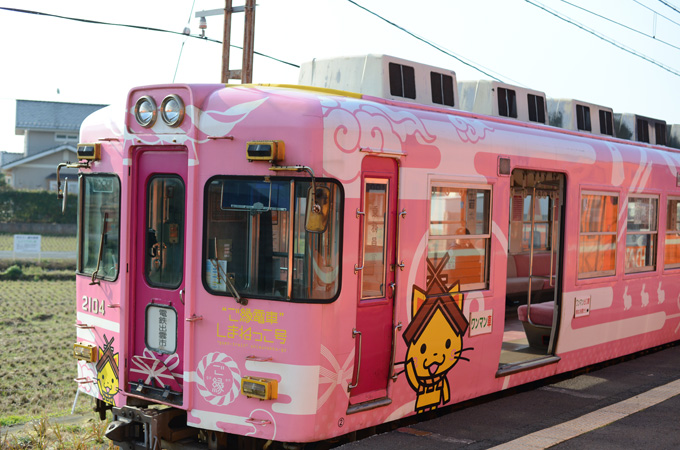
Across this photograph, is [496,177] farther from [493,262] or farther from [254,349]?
[254,349]

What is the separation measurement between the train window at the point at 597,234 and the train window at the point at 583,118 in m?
0.98

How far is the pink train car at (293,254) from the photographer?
5.68m

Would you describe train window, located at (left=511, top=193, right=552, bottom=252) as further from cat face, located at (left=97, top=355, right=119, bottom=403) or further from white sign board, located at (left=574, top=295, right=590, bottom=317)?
cat face, located at (left=97, top=355, right=119, bottom=403)

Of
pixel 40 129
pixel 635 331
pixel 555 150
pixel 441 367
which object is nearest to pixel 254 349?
pixel 441 367

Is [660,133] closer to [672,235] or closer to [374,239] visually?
[672,235]

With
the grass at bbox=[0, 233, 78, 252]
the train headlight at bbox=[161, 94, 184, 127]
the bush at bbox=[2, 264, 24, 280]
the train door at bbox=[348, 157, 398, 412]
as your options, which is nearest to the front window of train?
the train door at bbox=[348, 157, 398, 412]

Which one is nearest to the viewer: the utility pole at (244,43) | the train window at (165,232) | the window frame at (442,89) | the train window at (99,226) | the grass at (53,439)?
the train window at (165,232)

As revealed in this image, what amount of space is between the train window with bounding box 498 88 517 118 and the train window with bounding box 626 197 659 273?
215 centimetres

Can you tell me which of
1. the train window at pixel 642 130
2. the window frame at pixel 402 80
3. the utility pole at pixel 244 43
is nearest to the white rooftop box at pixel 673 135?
the train window at pixel 642 130

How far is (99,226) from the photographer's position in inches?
263

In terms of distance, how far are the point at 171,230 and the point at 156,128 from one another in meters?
0.80

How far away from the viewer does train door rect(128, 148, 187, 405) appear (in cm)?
611

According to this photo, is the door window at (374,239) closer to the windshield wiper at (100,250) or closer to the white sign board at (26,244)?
the windshield wiper at (100,250)

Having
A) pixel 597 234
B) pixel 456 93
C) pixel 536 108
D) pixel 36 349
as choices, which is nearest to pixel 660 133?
pixel 597 234
